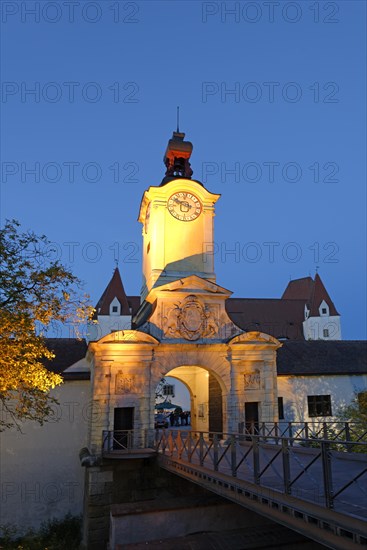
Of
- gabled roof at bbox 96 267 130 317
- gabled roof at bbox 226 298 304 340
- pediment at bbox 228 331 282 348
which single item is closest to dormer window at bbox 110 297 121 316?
gabled roof at bbox 96 267 130 317

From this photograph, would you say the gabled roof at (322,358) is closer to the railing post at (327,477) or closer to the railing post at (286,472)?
the railing post at (286,472)

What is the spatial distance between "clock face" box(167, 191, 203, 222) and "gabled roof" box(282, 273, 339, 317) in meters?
31.6

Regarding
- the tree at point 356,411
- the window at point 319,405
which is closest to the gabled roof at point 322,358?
the window at point 319,405

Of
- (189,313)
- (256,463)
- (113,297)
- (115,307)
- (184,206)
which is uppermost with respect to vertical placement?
(184,206)

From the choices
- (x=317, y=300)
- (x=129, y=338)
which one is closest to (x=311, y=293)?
(x=317, y=300)

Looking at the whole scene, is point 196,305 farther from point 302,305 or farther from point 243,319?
point 302,305

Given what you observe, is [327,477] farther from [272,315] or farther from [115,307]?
[272,315]

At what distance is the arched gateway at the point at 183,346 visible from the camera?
17812 mm

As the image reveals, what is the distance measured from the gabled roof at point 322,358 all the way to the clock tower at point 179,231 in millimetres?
6161

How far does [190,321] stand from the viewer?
62.7 ft

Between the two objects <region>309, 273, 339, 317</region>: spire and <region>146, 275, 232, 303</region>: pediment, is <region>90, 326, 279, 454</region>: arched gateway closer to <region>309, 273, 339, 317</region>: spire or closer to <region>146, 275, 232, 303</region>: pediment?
<region>146, 275, 232, 303</region>: pediment

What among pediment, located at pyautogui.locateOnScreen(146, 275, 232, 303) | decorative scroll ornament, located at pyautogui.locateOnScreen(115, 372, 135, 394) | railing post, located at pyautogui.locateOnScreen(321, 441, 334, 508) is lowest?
railing post, located at pyautogui.locateOnScreen(321, 441, 334, 508)

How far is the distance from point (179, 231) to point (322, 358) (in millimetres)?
10471

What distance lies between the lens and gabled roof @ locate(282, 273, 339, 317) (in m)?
50.7
